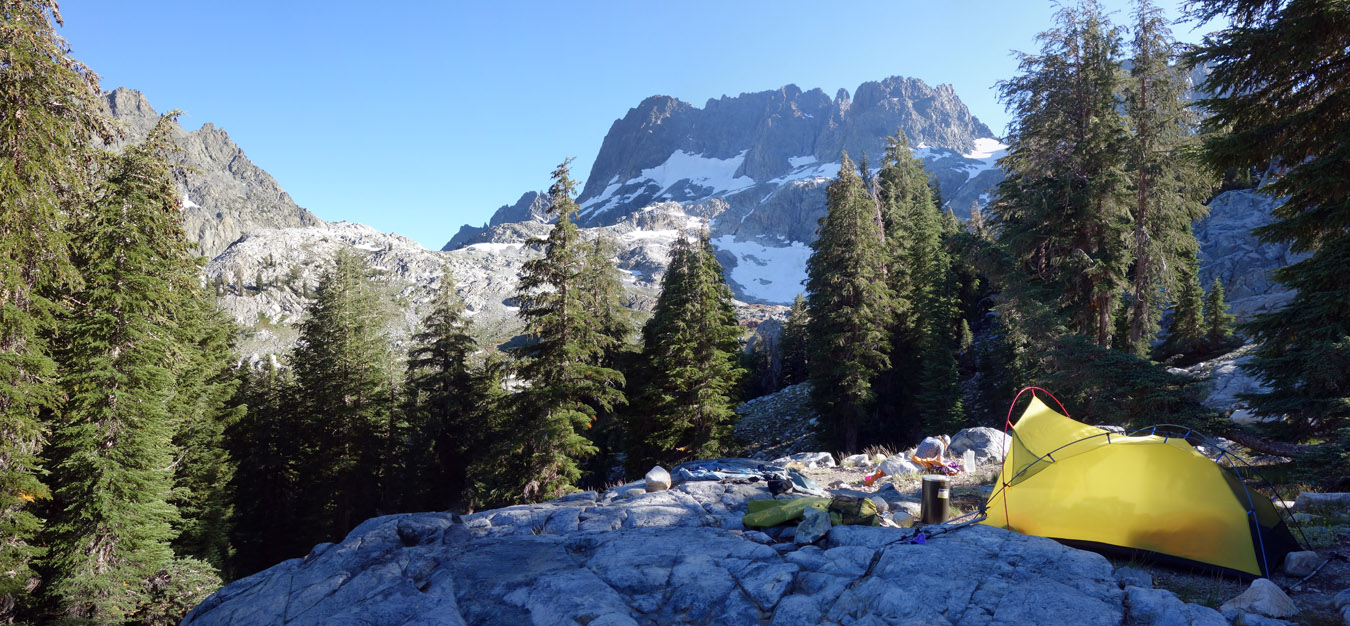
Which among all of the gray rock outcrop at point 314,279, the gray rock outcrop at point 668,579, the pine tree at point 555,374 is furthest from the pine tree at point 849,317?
the gray rock outcrop at point 314,279

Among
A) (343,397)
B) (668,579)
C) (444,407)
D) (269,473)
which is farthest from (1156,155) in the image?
(269,473)

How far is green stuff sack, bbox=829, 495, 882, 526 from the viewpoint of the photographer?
7.04 m

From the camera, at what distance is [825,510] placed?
280 inches

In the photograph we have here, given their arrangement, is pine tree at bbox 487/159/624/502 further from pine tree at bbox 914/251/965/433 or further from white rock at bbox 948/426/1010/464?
pine tree at bbox 914/251/965/433

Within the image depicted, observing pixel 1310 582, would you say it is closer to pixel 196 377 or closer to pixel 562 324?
pixel 562 324

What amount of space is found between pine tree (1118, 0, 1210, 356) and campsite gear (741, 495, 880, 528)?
13274 millimetres

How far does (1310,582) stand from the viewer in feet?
16.8

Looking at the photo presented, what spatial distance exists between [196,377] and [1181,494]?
24905mm

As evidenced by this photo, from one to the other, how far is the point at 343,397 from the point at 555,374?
41.7 feet

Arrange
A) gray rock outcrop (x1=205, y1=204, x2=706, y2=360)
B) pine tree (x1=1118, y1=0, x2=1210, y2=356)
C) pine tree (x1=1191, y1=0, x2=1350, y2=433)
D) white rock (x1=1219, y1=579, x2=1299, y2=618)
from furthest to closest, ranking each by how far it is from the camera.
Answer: gray rock outcrop (x1=205, y1=204, x2=706, y2=360)
pine tree (x1=1118, y1=0, x2=1210, y2=356)
pine tree (x1=1191, y1=0, x2=1350, y2=433)
white rock (x1=1219, y1=579, x2=1299, y2=618)

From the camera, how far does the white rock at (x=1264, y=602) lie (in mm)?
4320

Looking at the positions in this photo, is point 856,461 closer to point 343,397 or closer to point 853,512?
point 853,512

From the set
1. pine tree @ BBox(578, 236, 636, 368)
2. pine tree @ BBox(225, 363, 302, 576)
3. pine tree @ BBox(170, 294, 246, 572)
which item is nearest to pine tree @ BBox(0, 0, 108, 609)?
pine tree @ BBox(170, 294, 246, 572)

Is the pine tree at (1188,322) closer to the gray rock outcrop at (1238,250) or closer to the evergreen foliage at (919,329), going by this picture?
the evergreen foliage at (919,329)
